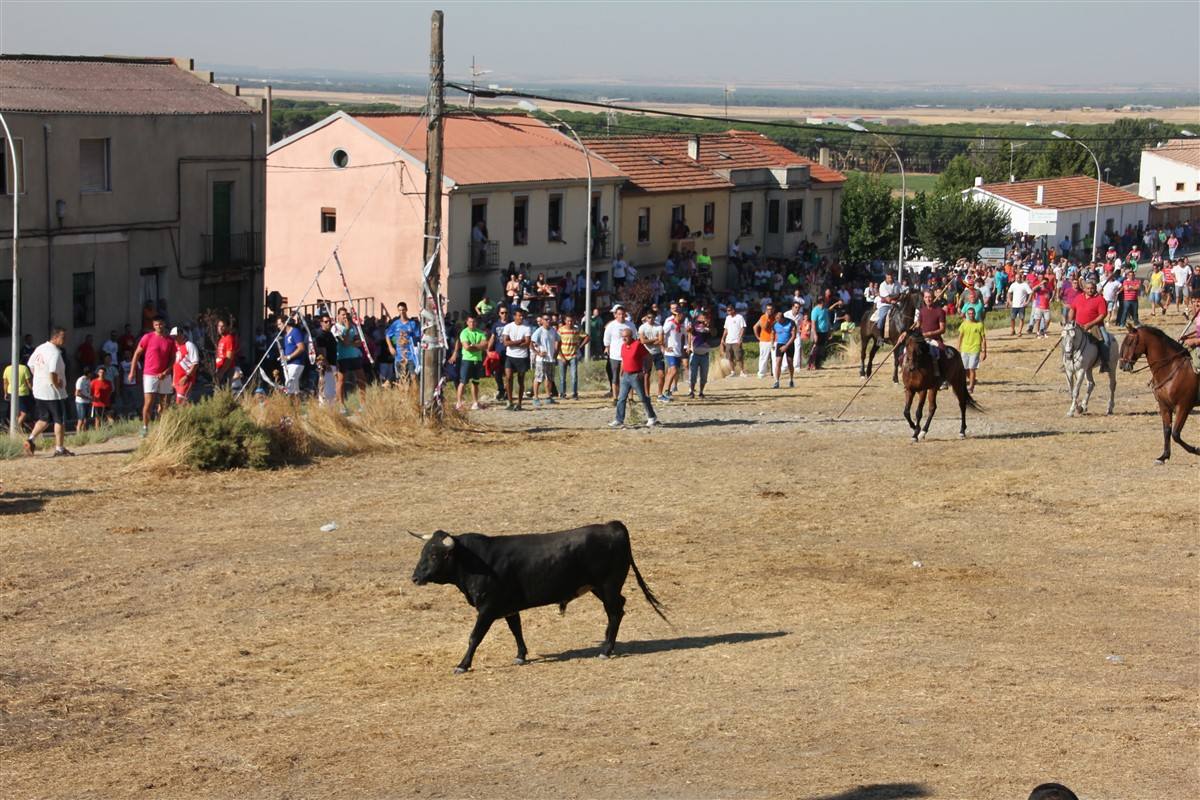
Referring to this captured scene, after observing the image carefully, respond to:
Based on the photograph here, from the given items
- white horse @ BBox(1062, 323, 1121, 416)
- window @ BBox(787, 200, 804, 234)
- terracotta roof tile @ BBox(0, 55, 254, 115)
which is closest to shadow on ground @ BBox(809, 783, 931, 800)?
white horse @ BBox(1062, 323, 1121, 416)

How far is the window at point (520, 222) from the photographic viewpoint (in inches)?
2037

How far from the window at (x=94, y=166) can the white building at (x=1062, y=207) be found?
1848 inches

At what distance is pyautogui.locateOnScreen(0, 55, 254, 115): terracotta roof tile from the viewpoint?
3544 cm

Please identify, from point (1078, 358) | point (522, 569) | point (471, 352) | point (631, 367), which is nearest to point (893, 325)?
point (1078, 358)

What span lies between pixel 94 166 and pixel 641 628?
27338 mm

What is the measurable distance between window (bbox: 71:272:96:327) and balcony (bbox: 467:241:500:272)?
15.0 metres

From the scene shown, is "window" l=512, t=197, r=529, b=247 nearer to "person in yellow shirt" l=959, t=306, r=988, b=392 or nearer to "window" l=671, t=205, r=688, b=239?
"window" l=671, t=205, r=688, b=239

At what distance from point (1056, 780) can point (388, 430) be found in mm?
14525

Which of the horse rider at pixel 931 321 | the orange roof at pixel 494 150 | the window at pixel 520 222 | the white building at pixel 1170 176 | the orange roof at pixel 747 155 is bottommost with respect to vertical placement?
the horse rider at pixel 931 321

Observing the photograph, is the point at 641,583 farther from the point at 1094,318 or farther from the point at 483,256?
the point at 483,256

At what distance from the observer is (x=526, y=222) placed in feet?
172

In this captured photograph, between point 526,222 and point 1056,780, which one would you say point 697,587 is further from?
point 526,222

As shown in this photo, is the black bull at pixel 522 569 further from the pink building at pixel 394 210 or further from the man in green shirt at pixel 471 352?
the pink building at pixel 394 210

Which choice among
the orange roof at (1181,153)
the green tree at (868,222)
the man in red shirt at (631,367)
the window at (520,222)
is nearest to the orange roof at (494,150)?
the window at (520,222)
